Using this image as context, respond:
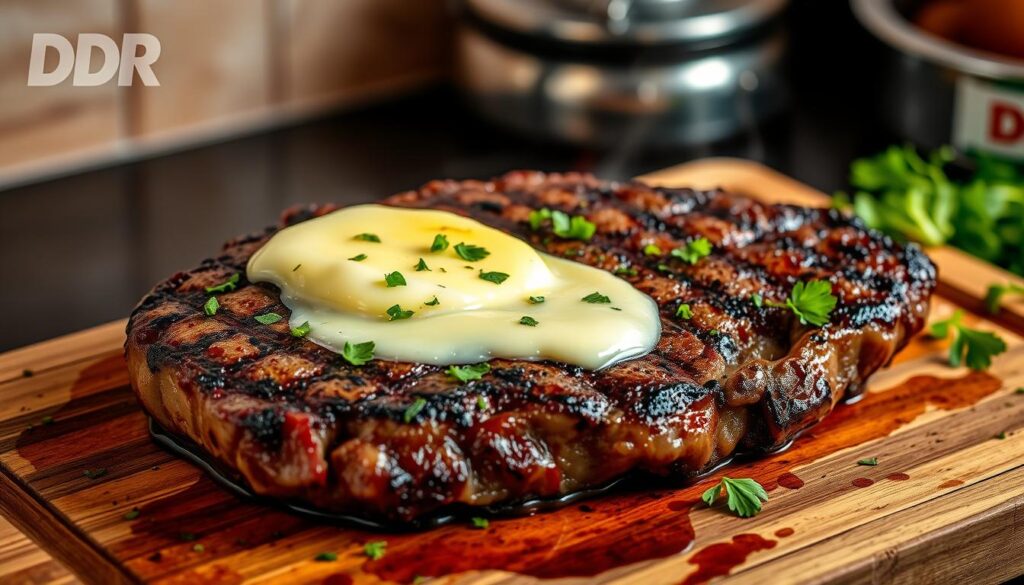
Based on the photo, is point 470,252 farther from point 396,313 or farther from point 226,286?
point 226,286

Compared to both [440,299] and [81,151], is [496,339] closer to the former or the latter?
[440,299]

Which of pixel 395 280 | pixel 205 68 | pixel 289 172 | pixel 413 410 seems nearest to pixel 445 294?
pixel 395 280

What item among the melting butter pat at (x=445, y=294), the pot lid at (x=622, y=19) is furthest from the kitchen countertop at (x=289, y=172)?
the melting butter pat at (x=445, y=294)

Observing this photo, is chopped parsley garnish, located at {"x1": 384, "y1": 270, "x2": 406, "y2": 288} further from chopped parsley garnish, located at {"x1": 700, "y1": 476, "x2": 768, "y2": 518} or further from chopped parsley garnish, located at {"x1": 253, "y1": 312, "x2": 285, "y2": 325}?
chopped parsley garnish, located at {"x1": 700, "y1": 476, "x2": 768, "y2": 518}

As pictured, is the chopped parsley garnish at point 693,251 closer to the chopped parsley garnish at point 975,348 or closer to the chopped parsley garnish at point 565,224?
the chopped parsley garnish at point 565,224

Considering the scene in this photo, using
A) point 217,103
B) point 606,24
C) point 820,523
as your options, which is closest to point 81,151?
point 217,103

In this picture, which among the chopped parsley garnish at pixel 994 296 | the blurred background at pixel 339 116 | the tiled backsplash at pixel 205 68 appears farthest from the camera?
the tiled backsplash at pixel 205 68

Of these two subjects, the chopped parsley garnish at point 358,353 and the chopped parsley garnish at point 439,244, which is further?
the chopped parsley garnish at point 439,244
